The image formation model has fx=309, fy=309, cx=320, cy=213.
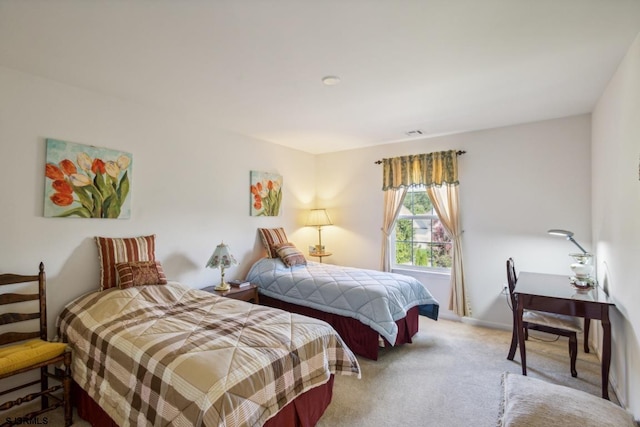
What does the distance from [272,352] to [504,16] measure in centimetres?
226

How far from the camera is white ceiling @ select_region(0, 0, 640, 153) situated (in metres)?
1.65

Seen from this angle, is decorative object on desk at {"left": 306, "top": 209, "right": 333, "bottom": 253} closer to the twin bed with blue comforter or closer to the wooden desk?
the twin bed with blue comforter

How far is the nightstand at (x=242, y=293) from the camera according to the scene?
3284 mm

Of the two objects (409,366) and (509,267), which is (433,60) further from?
(409,366)

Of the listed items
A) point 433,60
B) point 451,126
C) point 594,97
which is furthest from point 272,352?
point 594,97

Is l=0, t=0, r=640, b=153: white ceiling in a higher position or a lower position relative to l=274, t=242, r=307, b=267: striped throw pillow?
higher

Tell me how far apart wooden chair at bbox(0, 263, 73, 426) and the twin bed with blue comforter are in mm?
1960

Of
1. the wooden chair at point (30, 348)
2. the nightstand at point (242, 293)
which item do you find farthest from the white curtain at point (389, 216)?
the wooden chair at point (30, 348)

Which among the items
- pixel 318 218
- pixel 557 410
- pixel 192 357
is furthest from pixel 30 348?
pixel 318 218

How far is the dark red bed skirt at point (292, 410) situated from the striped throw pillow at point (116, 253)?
2.61ft

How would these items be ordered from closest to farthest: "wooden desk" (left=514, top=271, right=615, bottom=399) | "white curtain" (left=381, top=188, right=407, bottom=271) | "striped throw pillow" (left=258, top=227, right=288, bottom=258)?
1. "wooden desk" (left=514, top=271, right=615, bottom=399)
2. "striped throw pillow" (left=258, top=227, right=288, bottom=258)
3. "white curtain" (left=381, top=188, right=407, bottom=271)

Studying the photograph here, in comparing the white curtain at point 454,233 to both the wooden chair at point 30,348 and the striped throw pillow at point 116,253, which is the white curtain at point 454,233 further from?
the wooden chair at point 30,348

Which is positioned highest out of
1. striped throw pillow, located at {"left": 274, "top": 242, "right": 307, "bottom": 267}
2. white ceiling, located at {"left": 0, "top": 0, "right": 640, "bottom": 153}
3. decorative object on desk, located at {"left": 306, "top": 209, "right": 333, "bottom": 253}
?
white ceiling, located at {"left": 0, "top": 0, "right": 640, "bottom": 153}

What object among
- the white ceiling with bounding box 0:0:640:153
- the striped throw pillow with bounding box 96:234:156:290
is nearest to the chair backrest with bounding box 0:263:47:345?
the striped throw pillow with bounding box 96:234:156:290
